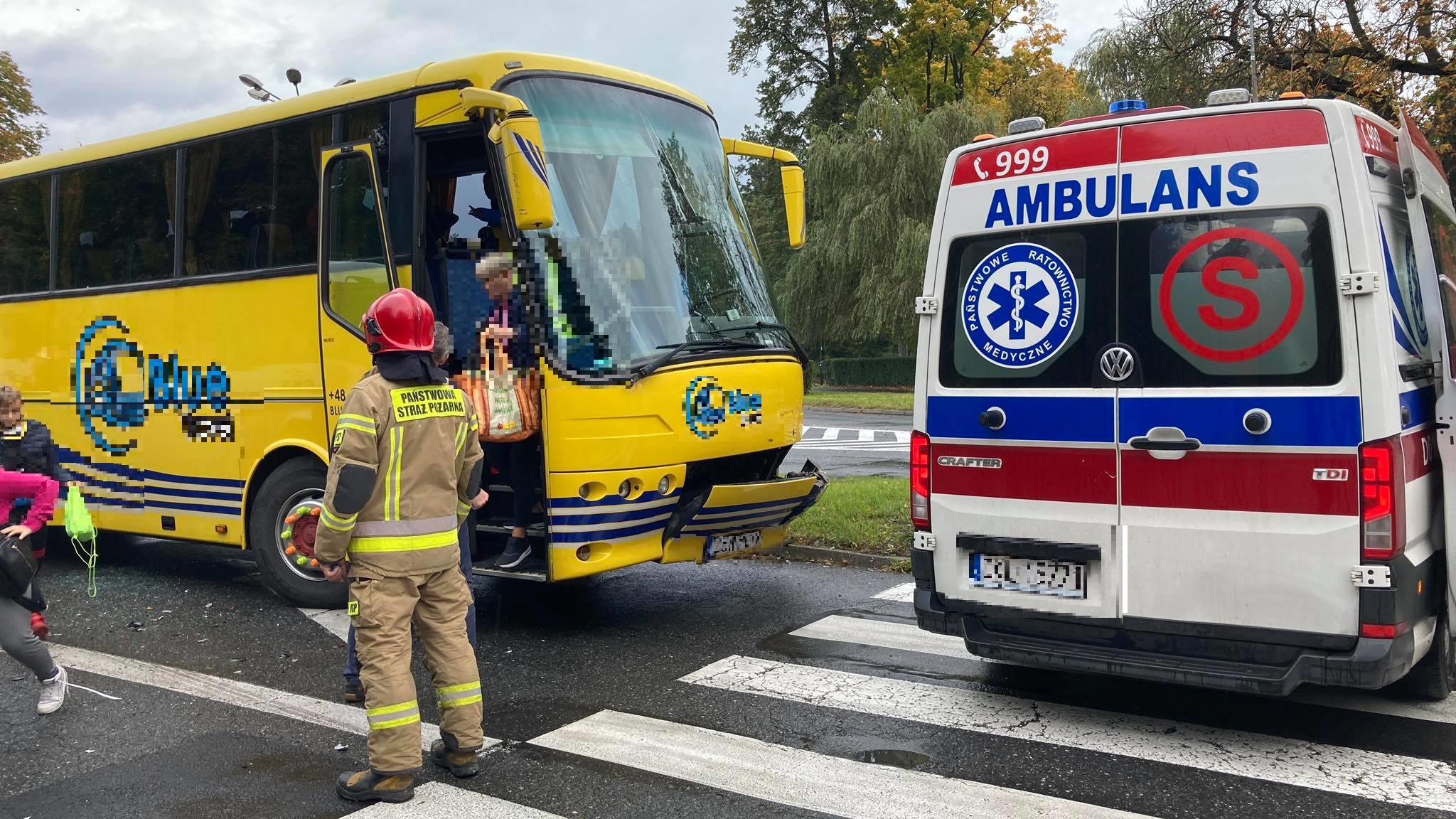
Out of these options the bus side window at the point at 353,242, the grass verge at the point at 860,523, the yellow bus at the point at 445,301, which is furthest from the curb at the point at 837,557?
the bus side window at the point at 353,242

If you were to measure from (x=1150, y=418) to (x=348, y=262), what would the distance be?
4.85 m

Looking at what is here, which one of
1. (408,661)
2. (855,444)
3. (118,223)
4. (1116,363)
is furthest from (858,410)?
(408,661)

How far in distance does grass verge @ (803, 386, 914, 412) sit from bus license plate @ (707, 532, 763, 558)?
20.2 metres

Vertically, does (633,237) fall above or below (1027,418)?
above

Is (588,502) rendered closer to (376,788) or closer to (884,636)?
(884,636)

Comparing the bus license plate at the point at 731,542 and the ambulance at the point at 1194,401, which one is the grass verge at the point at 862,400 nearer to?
the bus license plate at the point at 731,542

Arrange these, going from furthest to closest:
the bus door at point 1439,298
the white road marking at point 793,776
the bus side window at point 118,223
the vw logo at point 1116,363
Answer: the bus side window at point 118,223
the vw logo at point 1116,363
the bus door at point 1439,298
the white road marking at point 793,776

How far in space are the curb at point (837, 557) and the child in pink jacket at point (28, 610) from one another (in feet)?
17.3

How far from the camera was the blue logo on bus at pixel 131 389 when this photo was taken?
25.9 feet

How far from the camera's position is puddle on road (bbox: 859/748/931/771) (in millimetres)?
4594

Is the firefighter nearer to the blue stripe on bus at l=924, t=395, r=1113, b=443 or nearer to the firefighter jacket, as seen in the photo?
the firefighter jacket

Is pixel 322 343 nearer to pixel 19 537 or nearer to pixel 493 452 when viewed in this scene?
pixel 493 452

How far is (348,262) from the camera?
7.18 metres

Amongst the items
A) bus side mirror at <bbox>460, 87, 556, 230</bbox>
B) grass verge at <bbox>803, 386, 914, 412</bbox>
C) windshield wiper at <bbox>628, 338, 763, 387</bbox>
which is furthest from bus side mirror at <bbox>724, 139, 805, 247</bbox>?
grass verge at <bbox>803, 386, 914, 412</bbox>
